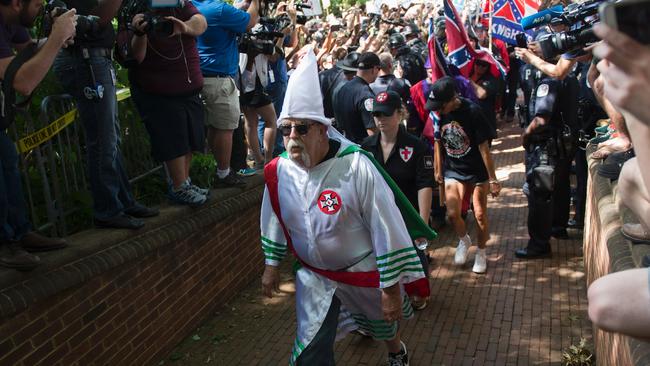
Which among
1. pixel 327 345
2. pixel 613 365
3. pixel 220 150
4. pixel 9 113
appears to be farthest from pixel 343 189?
pixel 220 150

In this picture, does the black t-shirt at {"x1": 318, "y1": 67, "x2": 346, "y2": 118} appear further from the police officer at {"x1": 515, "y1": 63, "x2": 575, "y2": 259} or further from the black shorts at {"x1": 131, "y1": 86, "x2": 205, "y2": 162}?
the black shorts at {"x1": 131, "y1": 86, "x2": 205, "y2": 162}

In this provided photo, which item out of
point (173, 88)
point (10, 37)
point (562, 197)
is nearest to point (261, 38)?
point (173, 88)

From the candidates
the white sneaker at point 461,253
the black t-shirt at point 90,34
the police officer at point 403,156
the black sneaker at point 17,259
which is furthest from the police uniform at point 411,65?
the black sneaker at point 17,259

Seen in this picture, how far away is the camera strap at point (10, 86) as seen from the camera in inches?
146

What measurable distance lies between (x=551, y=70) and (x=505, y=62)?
18.8 feet

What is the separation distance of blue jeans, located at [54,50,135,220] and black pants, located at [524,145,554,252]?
4008 mm

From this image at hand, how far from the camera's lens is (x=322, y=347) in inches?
160

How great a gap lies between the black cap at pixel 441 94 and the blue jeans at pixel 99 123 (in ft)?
9.31

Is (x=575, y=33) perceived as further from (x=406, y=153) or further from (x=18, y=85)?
(x=18, y=85)

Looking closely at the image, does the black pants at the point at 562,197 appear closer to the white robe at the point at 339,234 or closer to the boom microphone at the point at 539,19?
the boom microphone at the point at 539,19

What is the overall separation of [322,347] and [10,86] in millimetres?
2284

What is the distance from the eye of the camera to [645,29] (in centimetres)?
145

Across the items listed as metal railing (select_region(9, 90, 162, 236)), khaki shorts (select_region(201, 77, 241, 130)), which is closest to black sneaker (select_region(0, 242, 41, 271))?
metal railing (select_region(9, 90, 162, 236))

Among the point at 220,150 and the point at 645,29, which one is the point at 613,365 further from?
the point at 220,150
